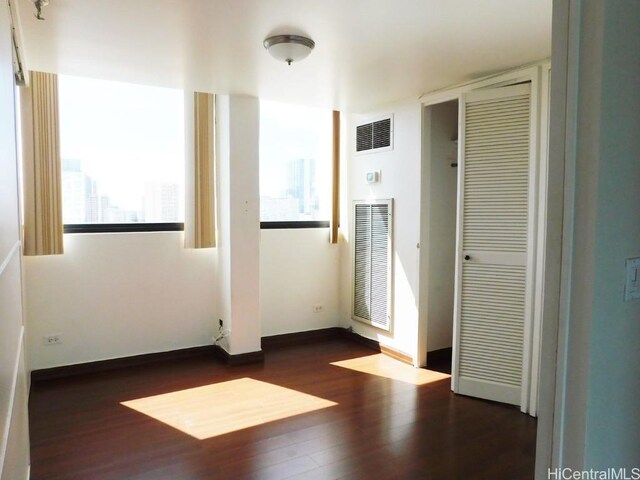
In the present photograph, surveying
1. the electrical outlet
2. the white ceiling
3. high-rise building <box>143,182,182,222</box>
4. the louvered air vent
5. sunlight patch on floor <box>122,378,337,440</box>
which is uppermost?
the white ceiling

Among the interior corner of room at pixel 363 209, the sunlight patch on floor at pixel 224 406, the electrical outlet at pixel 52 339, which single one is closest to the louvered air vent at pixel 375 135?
the interior corner of room at pixel 363 209

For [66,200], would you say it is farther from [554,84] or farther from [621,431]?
[621,431]

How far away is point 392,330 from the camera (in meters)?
4.22

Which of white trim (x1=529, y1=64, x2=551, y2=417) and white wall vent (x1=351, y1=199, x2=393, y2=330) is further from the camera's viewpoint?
white wall vent (x1=351, y1=199, x2=393, y2=330)

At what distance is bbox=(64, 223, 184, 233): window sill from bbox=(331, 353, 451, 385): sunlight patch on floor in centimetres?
201

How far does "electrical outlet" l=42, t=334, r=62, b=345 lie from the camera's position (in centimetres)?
355

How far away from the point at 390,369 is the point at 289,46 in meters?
2.82

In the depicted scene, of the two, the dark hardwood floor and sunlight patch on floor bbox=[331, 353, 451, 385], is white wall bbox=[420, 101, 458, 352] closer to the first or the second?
sunlight patch on floor bbox=[331, 353, 451, 385]

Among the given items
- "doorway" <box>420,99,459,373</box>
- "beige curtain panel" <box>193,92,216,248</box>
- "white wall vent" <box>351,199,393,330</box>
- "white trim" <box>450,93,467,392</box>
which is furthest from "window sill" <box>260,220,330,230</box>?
"white trim" <box>450,93,467,392</box>

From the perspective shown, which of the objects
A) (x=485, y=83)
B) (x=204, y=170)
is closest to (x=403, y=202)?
(x=485, y=83)

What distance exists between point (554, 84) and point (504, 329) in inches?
94.3

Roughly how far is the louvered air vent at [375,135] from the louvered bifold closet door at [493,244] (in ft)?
3.34

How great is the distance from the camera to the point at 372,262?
447 cm

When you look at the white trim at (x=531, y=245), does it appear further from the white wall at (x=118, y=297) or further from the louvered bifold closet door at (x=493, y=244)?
the white wall at (x=118, y=297)
